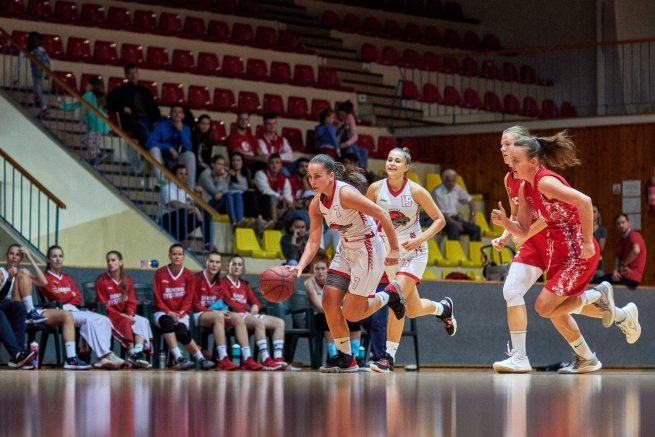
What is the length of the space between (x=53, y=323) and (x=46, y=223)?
2549 mm

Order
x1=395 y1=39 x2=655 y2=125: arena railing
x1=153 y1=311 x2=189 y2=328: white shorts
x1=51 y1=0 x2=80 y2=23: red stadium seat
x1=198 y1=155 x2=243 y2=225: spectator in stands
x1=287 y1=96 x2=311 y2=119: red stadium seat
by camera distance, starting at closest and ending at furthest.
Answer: x1=153 y1=311 x2=189 y2=328: white shorts → x1=198 y1=155 x2=243 y2=225: spectator in stands → x1=51 y1=0 x2=80 y2=23: red stadium seat → x1=287 y1=96 x2=311 y2=119: red stadium seat → x1=395 y1=39 x2=655 y2=125: arena railing

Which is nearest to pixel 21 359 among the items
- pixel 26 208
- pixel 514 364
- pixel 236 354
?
pixel 236 354

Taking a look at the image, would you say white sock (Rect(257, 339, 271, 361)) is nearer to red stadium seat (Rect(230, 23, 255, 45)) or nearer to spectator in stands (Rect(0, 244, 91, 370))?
spectator in stands (Rect(0, 244, 91, 370))

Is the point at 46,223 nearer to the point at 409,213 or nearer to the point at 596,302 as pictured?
the point at 409,213

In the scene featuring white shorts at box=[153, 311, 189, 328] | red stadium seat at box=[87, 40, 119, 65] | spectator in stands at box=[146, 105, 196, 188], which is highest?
red stadium seat at box=[87, 40, 119, 65]

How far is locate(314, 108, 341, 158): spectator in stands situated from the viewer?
54.8 ft

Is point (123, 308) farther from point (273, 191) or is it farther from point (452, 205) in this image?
point (452, 205)

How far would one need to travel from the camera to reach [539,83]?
2255 centimetres


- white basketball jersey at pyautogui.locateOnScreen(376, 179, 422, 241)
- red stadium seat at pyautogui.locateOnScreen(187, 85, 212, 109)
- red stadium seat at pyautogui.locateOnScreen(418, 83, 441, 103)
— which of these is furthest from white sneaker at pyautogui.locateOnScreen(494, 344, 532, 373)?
red stadium seat at pyautogui.locateOnScreen(418, 83, 441, 103)

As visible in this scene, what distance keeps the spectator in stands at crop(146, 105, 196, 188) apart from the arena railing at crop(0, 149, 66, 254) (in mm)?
1630

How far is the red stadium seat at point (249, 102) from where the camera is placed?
59.6 feet

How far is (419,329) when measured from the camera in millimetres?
14461

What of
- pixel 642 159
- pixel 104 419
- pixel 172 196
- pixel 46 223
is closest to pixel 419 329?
pixel 172 196

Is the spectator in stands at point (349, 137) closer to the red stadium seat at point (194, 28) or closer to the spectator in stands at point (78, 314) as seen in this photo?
the red stadium seat at point (194, 28)
